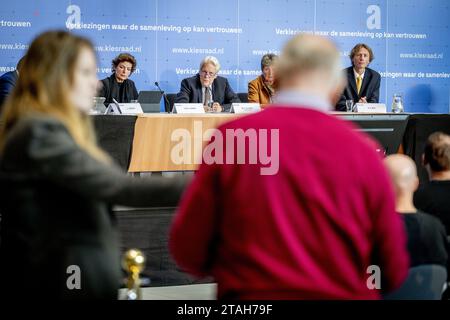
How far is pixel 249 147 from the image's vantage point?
5.88 feet

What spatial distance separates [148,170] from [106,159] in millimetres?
4457

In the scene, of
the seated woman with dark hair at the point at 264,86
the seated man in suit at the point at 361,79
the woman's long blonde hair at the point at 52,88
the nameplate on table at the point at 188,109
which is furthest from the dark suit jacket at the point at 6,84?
the woman's long blonde hair at the point at 52,88

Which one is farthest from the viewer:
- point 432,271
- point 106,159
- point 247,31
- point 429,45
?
point 429,45

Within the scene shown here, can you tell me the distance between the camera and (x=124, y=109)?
639 cm

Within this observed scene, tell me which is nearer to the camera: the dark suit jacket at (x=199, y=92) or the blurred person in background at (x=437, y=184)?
the blurred person in background at (x=437, y=184)

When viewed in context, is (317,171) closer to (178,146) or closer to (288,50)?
(288,50)

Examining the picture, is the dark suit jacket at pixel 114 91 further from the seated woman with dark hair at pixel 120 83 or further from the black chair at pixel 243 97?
the black chair at pixel 243 97

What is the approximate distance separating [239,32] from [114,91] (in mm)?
2139

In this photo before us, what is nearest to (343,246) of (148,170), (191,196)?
(191,196)

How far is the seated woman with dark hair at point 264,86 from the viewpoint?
297 inches

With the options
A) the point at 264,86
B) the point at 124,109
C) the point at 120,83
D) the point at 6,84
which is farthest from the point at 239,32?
the point at 6,84

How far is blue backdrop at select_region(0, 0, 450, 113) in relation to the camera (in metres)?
8.36

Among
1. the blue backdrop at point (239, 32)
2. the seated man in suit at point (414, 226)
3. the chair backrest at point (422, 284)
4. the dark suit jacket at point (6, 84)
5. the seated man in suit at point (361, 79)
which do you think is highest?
the blue backdrop at point (239, 32)

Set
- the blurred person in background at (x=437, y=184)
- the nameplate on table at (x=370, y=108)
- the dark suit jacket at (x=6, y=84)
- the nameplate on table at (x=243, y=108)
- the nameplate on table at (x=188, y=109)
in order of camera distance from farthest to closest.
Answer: the nameplate on table at (x=370, y=108), the nameplate on table at (x=243, y=108), the nameplate on table at (x=188, y=109), the dark suit jacket at (x=6, y=84), the blurred person in background at (x=437, y=184)
